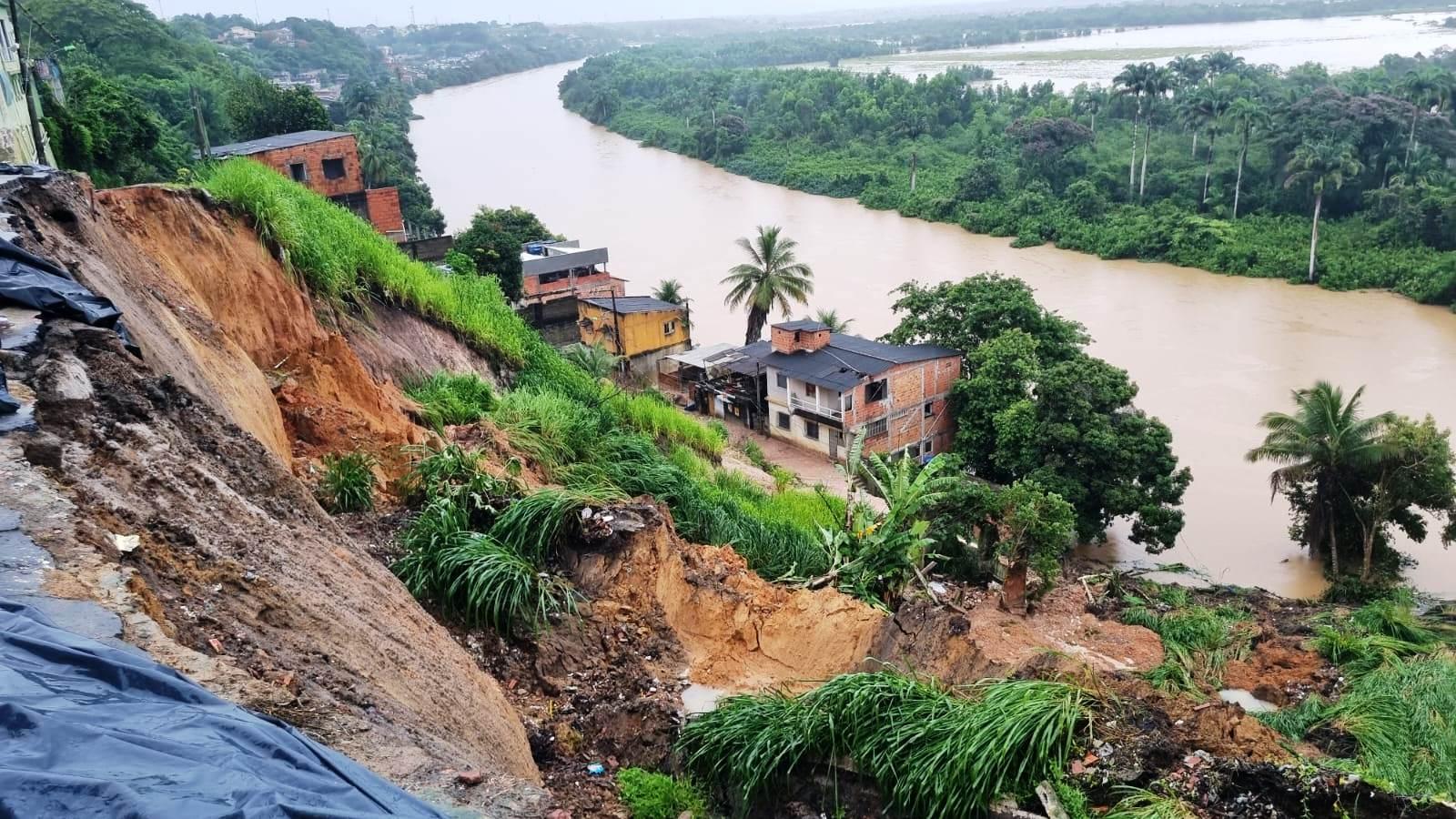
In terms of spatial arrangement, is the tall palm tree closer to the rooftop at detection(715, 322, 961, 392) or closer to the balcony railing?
the rooftop at detection(715, 322, 961, 392)

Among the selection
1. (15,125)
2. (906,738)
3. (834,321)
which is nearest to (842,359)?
(834,321)

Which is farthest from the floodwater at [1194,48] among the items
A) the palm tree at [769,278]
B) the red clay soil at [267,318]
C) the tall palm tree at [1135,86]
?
the red clay soil at [267,318]

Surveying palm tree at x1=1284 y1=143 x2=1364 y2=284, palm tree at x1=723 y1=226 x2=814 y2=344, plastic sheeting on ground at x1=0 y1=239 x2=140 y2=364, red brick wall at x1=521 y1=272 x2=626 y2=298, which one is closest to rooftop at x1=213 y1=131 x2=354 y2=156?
red brick wall at x1=521 y1=272 x2=626 y2=298

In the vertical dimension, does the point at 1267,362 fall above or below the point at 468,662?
below

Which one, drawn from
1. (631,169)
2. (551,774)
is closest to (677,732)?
(551,774)

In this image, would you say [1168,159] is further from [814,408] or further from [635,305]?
[814,408]

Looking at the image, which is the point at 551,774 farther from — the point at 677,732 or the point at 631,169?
the point at 631,169
